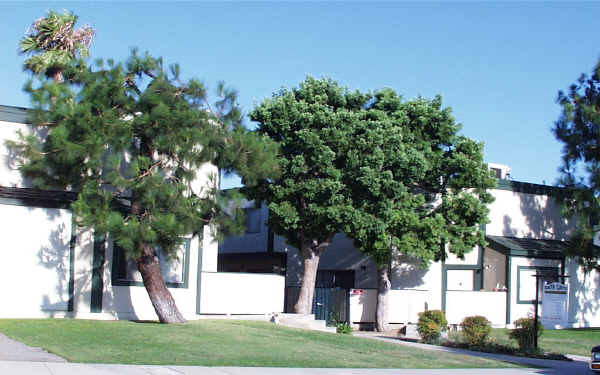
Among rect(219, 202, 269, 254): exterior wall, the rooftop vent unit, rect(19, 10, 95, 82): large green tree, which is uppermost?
rect(19, 10, 95, 82): large green tree

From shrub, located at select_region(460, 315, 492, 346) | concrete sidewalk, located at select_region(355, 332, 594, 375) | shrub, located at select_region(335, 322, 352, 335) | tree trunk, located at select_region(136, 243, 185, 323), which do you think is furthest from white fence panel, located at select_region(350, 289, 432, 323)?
tree trunk, located at select_region(136, 243, 185, 323)

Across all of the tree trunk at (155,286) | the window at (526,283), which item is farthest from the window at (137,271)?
the window at (526,283)

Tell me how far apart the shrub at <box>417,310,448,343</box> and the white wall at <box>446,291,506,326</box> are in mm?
5663

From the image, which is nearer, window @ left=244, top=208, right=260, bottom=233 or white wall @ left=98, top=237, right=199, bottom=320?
white wall @ left=98, top=237, right=199, bottom=320

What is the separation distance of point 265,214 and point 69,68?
1630 centimetres

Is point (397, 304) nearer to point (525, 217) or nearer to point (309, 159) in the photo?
point (309, 159)

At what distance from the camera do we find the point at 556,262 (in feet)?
96.6

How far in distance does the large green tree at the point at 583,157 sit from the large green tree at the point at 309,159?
8311 mm

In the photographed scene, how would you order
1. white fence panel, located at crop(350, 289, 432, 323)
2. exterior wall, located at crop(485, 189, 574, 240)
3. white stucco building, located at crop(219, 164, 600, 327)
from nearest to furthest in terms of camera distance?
white fence panel, located at crop(350, 289, 432, 323) < white stucco building, located at crop(219, 164, 600, 327) < exterior wall, located at crop(485, 189, 574, 240)

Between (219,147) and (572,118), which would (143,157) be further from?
(572,118)

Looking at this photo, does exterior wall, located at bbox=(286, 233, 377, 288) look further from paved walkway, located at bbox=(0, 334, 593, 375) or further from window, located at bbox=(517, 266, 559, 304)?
paved walkway, located at bbox=(0, 334, 593, 375)

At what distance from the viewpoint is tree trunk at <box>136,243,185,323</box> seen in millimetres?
19169

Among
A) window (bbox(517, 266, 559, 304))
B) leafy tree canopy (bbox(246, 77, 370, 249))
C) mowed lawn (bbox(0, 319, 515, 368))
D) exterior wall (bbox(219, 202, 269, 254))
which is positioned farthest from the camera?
exterior wall (bbox(219, 202, 269, 254))

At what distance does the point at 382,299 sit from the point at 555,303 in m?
7.57
